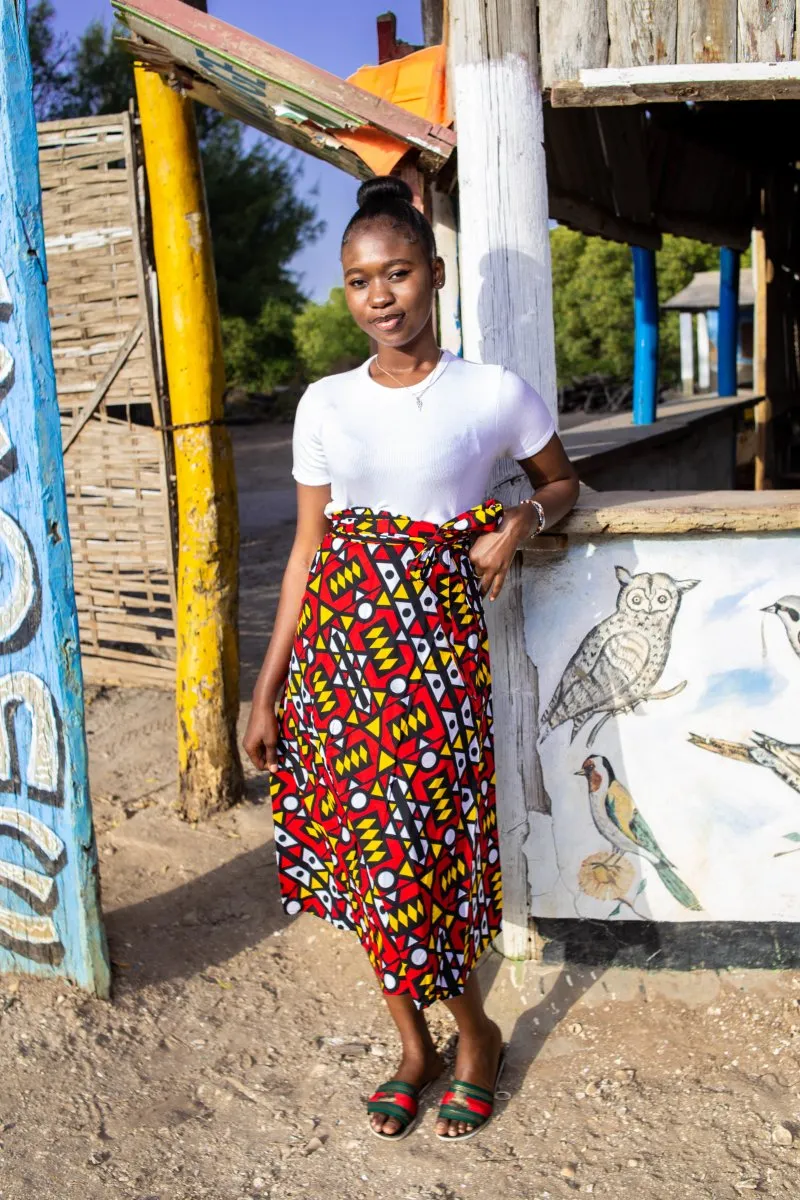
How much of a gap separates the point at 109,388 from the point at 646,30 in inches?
129

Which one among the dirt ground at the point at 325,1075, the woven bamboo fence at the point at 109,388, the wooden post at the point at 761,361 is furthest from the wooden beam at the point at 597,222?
the dirt ground at the point at 325,1075

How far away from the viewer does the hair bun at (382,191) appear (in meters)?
2.32

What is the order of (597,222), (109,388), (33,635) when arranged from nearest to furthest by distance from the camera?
(33,635) < (109,388) < (597,222)

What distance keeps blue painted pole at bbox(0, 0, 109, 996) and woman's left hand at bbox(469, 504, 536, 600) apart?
3.68 ft

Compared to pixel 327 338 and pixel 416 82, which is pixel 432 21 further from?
pixel 327 338

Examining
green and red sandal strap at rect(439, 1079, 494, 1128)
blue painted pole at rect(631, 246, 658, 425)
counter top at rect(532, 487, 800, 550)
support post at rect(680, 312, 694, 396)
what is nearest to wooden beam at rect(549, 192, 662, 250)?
blue painted pole at rect(631, 246, 658, 425)

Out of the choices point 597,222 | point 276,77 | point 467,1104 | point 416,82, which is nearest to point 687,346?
point 597,222

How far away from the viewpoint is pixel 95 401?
5293mm

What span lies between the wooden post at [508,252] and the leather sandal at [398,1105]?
2.33 ft

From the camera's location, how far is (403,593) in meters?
2.35

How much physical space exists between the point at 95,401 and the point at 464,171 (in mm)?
2937

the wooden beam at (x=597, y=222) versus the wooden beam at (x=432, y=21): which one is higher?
the wooden beam at (x=432, y=21)

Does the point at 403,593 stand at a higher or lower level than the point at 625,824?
higher

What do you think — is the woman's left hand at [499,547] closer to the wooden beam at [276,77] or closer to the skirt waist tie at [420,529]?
the skirt waist tie at [420,529]
